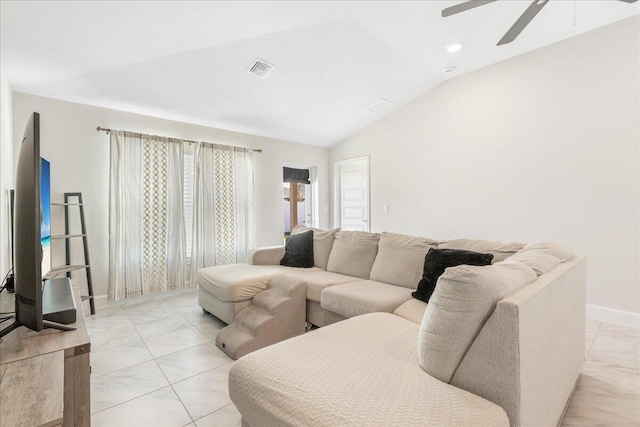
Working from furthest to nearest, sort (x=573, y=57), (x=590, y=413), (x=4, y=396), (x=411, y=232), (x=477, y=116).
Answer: (x=411, y=232) → (x=477, y=116) → (x=573, y=57) → (x=590, y=413) → (x=4, y=396)

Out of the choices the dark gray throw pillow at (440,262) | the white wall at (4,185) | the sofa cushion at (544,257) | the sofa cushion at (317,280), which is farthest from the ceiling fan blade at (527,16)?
the white wall at (4,185)

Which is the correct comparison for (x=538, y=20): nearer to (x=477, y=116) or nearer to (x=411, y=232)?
(x=477, y=116)

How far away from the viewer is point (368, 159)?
512 centimetres

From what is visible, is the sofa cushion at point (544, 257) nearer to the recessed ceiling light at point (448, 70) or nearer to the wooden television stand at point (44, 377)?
the wooden television stand at point (44, 377)

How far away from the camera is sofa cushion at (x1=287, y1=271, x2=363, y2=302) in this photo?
259cm

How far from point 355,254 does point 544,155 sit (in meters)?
2.42

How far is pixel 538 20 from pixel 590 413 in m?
3.22

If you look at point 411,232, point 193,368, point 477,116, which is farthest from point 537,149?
point 193,368

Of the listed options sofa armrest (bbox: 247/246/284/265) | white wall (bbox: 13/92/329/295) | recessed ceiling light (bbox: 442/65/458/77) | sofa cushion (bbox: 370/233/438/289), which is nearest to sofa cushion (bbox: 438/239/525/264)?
sofa cushion (bbox: 370/233/438/289)

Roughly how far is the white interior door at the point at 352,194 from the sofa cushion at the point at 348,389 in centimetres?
390

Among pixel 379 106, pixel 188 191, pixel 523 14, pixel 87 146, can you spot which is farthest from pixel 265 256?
pixel 523 14

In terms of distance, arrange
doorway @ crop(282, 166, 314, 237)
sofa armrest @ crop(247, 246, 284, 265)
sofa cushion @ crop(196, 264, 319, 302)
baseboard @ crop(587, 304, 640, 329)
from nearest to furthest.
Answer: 1. sofa cushion @ crop(196, 264, 319, 302)
2. baseboard @ crop(587, 304, 640, 329)
3. sofa armrest @ crop(247, 246, 284, 265)
4. doorway @ crop(282, 166, 314, 237)

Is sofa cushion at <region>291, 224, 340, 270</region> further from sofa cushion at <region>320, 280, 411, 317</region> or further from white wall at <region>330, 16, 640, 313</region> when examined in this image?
white wall at <region>330, 16, 640, 313</region>

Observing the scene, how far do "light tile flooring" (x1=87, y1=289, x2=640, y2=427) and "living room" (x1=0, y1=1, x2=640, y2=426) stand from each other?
2 cm
